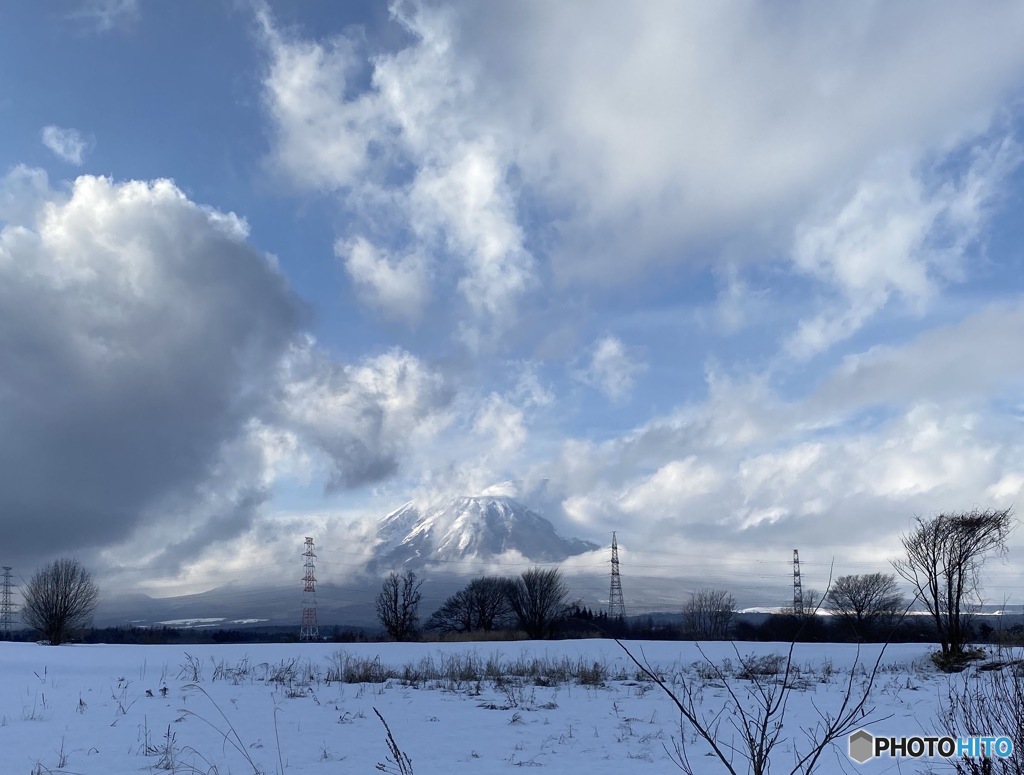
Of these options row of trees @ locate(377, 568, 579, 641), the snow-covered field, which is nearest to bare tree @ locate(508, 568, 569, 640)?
row of trees @ locate(377, 568, 579, 641)

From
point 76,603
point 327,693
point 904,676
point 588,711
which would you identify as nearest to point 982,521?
point 904,676

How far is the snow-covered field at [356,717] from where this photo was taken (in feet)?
23.8

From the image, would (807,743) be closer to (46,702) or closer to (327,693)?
(327,693)

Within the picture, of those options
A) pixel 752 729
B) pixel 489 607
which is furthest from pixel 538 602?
pixel 752 729

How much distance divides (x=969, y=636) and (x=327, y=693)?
23.8m

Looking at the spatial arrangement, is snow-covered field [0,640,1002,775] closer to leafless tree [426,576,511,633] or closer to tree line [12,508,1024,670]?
tree line [12,508,1024,670]

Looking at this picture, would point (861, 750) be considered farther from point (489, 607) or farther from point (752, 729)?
point (489, 607)

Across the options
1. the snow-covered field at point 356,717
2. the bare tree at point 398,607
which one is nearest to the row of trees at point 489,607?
the bare tree at point 398,607

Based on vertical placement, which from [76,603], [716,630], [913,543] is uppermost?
[913,543]

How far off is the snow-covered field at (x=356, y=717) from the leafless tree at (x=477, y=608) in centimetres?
6006

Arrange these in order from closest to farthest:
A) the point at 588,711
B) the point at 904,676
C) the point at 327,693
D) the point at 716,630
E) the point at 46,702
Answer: the point at 46,702, the point at 588,711, the point at 327,693, the point at 904,676, the point at 716,630

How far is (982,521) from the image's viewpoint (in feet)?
79.3

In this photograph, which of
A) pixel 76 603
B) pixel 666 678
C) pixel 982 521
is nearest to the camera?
pixel 666 678

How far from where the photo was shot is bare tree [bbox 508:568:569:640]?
2788 inches
